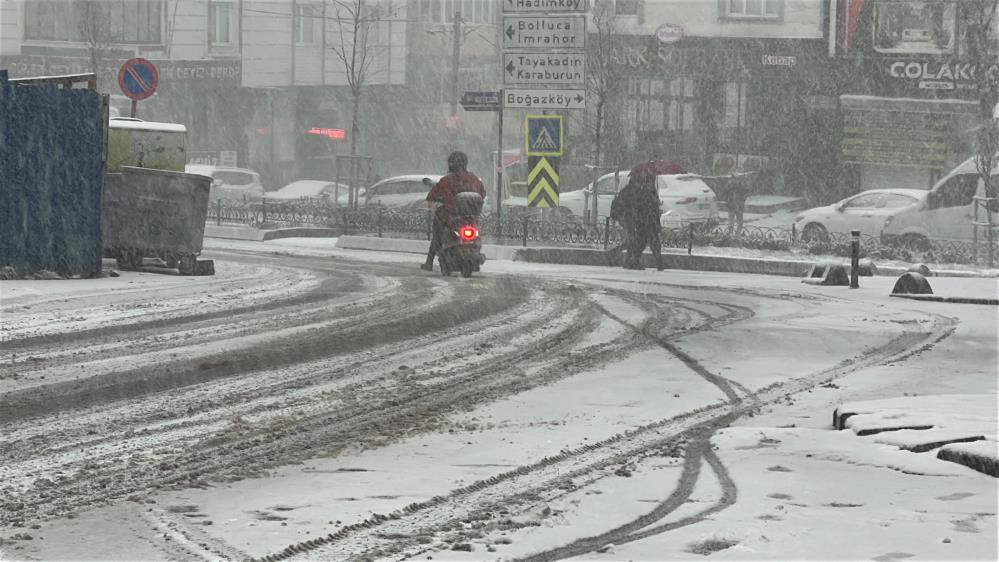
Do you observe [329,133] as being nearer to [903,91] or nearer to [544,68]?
[903,91]

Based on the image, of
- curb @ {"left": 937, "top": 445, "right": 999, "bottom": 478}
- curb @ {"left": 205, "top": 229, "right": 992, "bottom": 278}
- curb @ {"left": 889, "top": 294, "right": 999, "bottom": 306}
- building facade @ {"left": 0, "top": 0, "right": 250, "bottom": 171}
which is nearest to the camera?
curb @ {"left": 937, "top": 445, "right": 999, "bottom": 478}

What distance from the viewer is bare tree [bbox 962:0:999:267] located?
2583 cm

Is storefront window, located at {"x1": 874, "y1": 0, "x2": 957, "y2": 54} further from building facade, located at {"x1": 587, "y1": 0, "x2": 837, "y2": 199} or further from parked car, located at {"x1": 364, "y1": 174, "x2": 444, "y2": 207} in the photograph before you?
parked car, located at {"x1": 364, "y1": 174, "x2": 444, "y2": 207}

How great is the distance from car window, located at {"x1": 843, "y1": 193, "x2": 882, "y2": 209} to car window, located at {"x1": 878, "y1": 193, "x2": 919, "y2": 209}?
5.2 inches

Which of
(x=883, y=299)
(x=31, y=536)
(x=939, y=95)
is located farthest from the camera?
(x=939, y=95)

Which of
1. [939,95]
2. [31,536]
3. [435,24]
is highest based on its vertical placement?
[435,24]

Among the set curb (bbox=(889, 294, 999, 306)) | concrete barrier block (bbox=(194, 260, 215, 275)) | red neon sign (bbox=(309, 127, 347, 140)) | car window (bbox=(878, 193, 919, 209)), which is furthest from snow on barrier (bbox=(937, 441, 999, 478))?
red neon sign (bbox=(309, 127, 347, 140))

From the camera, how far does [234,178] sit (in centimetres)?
4566

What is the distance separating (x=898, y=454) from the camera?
6.93 meters

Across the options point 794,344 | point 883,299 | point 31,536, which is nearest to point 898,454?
point 31,536

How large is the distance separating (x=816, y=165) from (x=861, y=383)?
112 ft

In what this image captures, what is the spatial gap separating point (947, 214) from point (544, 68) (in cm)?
862

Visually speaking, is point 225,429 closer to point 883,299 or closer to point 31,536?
point 31,536

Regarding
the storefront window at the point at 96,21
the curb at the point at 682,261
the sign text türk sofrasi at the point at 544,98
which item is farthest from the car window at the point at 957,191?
the storefront window at the point at 96,21
